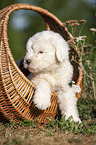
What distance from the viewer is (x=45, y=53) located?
272 centimetres

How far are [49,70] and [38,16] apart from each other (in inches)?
244

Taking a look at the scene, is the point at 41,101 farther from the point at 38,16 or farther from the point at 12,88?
the point at 38,16

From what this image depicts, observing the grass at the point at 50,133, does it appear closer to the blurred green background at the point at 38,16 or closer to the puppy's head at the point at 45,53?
the puppy's head at the point at 45,53

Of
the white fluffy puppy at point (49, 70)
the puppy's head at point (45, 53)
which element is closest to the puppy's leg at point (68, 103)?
the white fluffy puppy at point (49, 70)

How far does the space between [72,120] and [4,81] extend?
1.08 metres

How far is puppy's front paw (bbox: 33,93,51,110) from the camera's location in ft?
8.18

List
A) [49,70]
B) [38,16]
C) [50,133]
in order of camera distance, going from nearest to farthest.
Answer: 1. [50,133]
2. [49,70]
3. [38,16]

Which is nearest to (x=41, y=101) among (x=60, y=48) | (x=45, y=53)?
(x=45, y=53)

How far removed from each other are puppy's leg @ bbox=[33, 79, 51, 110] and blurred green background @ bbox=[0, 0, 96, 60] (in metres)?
4.39

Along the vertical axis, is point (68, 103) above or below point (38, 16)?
below

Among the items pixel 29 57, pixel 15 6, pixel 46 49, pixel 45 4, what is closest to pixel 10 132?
pixel 29 57

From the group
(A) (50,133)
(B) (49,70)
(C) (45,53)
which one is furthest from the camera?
(B) (49,70)

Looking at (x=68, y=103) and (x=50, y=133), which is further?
(x=68, y=103)

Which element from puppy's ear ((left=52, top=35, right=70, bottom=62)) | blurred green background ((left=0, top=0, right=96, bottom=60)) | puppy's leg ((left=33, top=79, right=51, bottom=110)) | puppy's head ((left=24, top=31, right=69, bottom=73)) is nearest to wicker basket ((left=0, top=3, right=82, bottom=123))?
puppy's leg ((left=33, top=79, right=51, bottom=110))
